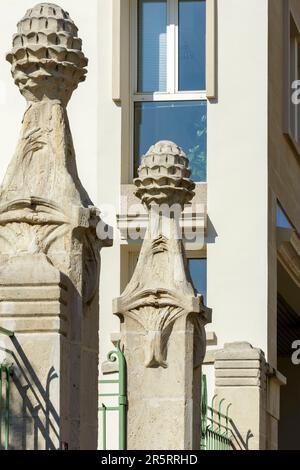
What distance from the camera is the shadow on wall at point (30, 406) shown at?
10562mm

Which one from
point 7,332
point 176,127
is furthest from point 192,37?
point 7,332

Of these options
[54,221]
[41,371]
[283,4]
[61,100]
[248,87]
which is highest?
[283,4]

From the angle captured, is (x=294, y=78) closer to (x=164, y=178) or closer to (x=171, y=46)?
(x=171, y=46)

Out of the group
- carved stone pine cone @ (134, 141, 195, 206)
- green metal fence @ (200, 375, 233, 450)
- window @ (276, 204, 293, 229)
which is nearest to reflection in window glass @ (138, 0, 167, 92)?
window @ (276, 204, 293, 229)

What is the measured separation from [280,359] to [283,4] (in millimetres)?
10840

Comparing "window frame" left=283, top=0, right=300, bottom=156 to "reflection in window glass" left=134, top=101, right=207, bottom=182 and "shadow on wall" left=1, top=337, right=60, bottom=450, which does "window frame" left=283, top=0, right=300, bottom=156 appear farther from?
"shadow on wall" left=1, top=337, right=60, bottom=450

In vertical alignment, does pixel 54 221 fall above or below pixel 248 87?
below

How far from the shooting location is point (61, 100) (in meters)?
11.7

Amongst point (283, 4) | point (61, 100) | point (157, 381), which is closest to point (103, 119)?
point (283, 4)

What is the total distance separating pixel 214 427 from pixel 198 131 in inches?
243

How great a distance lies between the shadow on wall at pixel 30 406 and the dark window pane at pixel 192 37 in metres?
13.2

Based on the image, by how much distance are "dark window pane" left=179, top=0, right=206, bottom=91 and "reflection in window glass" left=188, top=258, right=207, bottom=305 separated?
269 centimetres

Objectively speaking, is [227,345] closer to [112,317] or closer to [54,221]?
[112,317]
